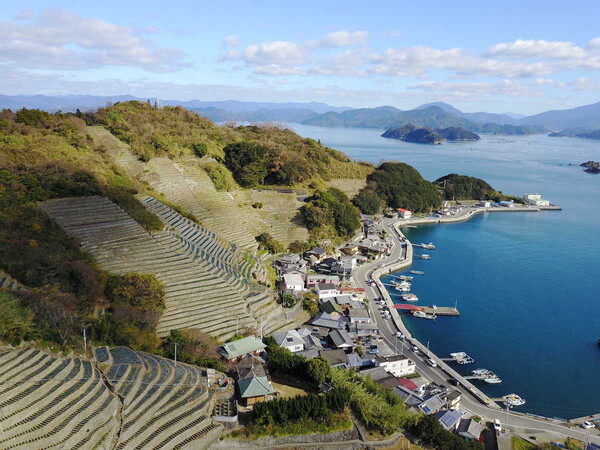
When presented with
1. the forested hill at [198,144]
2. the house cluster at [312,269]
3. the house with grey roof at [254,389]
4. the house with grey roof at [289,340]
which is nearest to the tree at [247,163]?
the forested hill at [198,144]

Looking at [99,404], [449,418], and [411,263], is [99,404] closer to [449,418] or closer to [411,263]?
[449,418]

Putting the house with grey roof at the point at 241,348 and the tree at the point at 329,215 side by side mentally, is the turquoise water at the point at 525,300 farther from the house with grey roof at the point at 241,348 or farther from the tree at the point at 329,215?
the house with grey roof at the point at 241,348

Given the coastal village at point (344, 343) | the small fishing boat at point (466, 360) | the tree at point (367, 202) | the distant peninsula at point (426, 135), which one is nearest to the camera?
the coastal village at point (344, 343)

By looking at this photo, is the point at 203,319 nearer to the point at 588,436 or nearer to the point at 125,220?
the point at 125,220

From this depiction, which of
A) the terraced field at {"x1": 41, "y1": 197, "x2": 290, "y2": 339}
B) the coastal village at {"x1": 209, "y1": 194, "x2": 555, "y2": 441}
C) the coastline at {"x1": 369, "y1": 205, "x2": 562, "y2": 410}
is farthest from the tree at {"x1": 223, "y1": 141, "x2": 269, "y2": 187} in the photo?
the terraced field at {"x1": 41, "y1": 197, "x2": 290, "y2": 339}

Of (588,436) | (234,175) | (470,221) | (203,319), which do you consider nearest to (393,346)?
(588,436)

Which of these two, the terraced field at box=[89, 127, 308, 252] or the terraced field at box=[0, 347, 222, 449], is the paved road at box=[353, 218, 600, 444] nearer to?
the terraced field at box=[89, 127, 308, 252]

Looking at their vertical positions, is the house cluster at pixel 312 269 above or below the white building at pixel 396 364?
above
